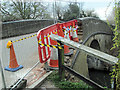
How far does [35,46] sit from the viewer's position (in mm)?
4477

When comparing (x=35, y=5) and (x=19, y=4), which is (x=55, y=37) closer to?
(x=35, y=5)

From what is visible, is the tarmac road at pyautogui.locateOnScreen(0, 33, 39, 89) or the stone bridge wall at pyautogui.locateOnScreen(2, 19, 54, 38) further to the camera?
the stone bridge wall at pyautogui.locateOnScreen(2, 19, 54, 38)

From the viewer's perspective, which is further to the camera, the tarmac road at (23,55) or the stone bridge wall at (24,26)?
the stone bridge wall at (24,26)

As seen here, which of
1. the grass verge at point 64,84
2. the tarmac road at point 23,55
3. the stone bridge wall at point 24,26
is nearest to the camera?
the grass verge at point 64,84

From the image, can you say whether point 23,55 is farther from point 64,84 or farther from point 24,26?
point 24,26

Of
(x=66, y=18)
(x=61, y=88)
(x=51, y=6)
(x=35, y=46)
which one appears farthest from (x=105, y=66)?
(x=61, y=88)

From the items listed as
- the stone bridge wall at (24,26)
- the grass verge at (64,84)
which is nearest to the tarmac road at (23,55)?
the grass verge at (64,84)

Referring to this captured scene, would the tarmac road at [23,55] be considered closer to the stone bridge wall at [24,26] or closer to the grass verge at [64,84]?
the grass verge at [64,84]

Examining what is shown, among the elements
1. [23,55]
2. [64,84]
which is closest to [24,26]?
[23,55]

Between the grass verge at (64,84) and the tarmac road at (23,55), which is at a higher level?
the tarmac road at (23,55)

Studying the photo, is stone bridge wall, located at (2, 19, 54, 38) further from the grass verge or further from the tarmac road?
the grass verge

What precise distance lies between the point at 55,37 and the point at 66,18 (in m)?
6.54

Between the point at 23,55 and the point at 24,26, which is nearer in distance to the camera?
the point at 23,55

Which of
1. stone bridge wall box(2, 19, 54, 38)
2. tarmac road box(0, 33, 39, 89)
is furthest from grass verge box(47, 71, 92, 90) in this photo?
stone bridge wall box(2, 19, 54, 38)
